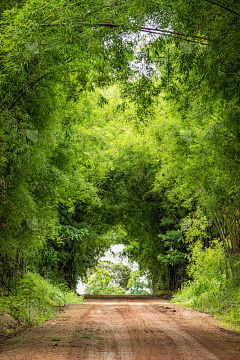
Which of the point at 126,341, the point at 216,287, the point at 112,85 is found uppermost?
the point at 112,85

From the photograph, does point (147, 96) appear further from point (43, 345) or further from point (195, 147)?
point (43, 345)

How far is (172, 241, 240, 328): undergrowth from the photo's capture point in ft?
22.3

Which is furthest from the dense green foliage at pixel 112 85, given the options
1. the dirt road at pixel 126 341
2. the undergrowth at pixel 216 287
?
the dirt road at pixel 126 341

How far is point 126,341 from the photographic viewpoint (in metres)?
4.34

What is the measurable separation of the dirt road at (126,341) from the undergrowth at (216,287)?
2.95ft

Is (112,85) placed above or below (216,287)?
above

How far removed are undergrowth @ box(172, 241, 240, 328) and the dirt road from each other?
0.90m

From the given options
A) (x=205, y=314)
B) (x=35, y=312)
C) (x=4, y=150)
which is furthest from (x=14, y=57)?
(x=205, y=314)

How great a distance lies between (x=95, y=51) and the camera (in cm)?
423

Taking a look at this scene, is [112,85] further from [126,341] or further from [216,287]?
[216,287]

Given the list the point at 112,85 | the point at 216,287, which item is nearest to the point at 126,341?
the point at 112,85

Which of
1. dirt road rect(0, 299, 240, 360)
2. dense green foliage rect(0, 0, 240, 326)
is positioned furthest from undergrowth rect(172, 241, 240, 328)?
dirt road rect(0, 299, 240, 360)

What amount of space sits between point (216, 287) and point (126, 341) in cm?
458

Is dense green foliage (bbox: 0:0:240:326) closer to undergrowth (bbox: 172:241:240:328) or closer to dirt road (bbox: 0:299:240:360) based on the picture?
undergrowth (bbox: 172:241:240:328)
